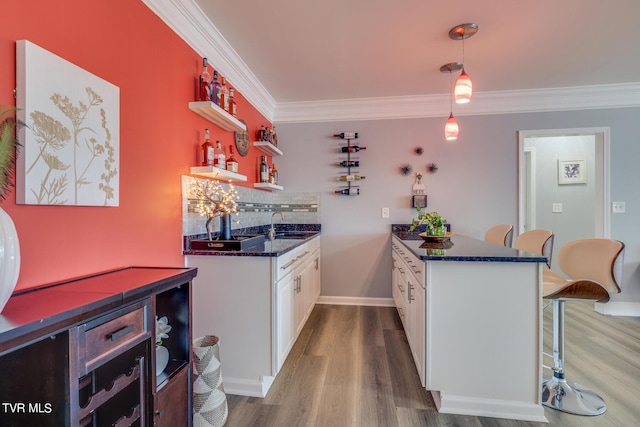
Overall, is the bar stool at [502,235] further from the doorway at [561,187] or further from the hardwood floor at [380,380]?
the doorway at [561,187]

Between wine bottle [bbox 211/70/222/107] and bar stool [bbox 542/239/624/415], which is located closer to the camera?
bar stool [bbox 542/239/624/415]

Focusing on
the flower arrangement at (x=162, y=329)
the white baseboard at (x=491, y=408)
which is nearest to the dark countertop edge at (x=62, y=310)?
the flower arrangement at (x=162, y=329)

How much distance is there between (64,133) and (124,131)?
33 centimetres

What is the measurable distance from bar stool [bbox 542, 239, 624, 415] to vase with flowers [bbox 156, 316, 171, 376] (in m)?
1.98

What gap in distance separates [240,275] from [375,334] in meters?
1.50

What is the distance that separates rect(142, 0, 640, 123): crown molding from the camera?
283 centimetres

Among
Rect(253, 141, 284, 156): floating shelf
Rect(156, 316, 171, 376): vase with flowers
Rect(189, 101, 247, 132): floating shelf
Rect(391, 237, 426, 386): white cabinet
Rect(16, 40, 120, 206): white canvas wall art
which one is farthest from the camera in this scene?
Rect(253, 141, 284, 156): floating shelf

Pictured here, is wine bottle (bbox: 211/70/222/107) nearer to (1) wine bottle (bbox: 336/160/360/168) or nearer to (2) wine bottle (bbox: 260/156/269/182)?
(2) wine bottle (bbox: 260/156/269/182)

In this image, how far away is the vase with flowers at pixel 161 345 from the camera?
1.27m

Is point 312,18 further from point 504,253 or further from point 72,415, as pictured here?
point 72,415

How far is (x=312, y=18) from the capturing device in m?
2.00

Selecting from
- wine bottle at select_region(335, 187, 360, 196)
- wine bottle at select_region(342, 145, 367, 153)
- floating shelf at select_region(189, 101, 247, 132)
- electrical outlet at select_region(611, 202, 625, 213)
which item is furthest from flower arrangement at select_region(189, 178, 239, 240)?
electrical outlet at select_region(611, 202, 625, 213)

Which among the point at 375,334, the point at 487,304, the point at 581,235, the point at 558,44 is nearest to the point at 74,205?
the point at 487,304

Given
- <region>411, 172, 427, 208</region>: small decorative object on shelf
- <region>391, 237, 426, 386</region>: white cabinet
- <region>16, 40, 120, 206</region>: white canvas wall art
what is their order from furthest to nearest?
1. <region>411, 172, 427, 208</region>: small decorative object on shelf
2. <region>391, 237, 426, 386</region>: white cabinet
3. <region>16, 40, 120, 206</region>: white canvas wall art
